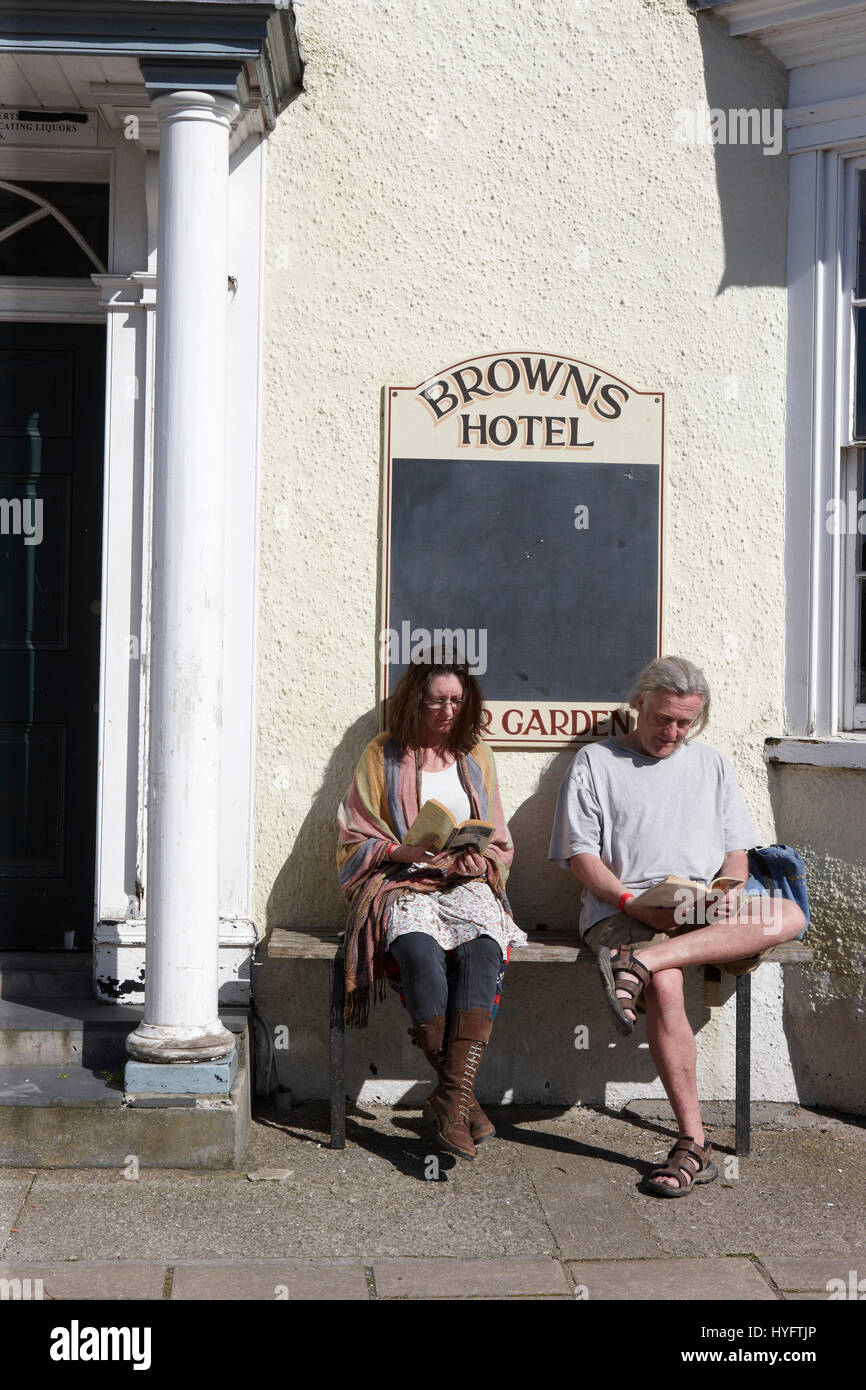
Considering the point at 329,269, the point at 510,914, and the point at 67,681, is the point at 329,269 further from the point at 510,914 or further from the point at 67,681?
the point at 510,914

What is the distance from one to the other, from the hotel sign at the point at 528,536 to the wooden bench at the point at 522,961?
2.62 ft

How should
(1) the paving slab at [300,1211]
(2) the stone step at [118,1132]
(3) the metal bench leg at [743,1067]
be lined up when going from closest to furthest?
(1) the paving slab at [300,1211]
(2) the stone step at [118,1132]
(3) the metal bench leg at [743,1067]

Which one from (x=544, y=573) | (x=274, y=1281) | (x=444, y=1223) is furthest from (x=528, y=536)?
(x=274, y=1281)

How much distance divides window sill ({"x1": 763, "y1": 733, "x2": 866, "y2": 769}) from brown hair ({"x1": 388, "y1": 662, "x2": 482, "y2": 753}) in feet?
3.68

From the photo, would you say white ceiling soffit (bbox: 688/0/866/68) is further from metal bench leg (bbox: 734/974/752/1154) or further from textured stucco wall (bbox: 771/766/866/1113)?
metal bench leg (bbox: 734/974/752/1154)

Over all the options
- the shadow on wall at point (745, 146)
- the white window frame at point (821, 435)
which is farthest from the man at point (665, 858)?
the shadow on wall at point (745, 146)

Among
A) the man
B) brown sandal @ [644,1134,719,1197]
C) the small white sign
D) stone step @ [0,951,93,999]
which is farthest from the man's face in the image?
the small white sign

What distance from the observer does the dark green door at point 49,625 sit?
4.88 metres

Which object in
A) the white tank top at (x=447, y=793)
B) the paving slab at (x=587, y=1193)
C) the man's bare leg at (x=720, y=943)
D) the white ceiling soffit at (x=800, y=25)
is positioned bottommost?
the paving slab at (x=587, y=1193)

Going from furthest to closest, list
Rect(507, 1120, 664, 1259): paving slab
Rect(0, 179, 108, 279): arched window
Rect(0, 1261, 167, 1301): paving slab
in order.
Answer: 1. Rect(0, 179, 108, 279): arched window
2. Rect(507, 1120, 664, 1259): paving slab
3. Rect(0, 1261, 167, 1301): paving slab

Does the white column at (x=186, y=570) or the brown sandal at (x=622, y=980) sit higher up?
the white column at (x=186, y=570)

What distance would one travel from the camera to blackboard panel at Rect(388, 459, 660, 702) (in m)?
4.70

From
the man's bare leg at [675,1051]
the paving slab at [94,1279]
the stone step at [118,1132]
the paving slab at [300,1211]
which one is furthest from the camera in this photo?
the man's bare leg at [675,1051]

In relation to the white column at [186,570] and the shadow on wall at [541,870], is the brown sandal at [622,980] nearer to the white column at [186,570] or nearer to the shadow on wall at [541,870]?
the shadow on wall at [541,870]
